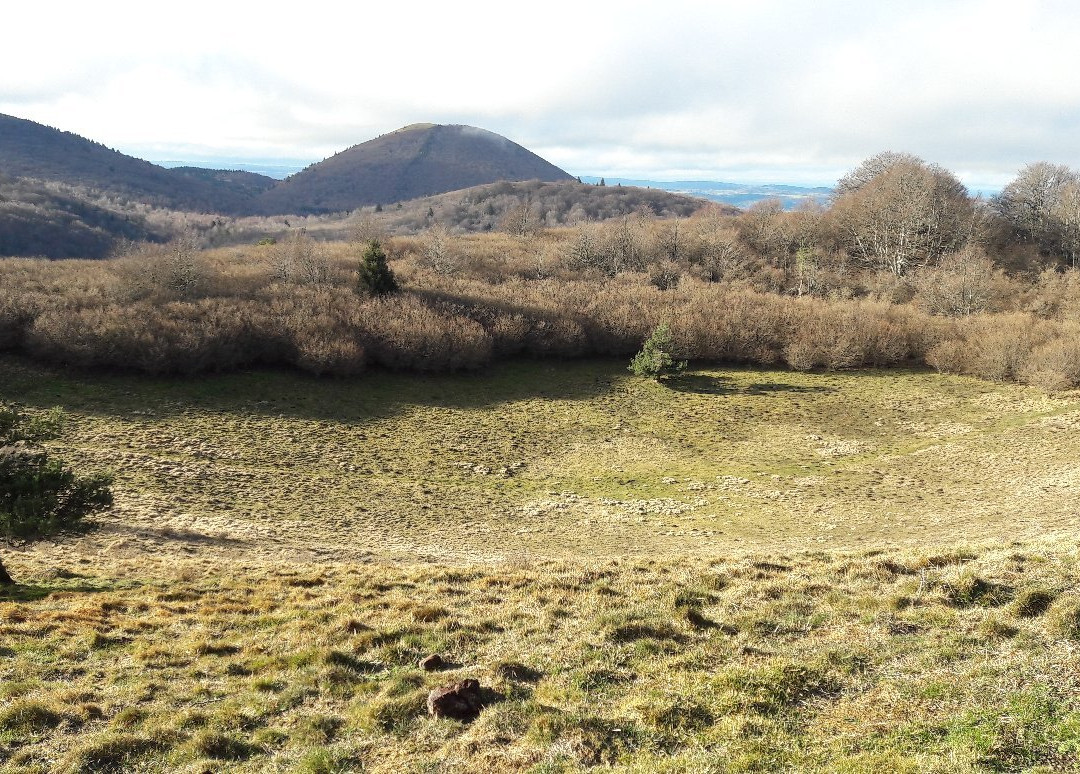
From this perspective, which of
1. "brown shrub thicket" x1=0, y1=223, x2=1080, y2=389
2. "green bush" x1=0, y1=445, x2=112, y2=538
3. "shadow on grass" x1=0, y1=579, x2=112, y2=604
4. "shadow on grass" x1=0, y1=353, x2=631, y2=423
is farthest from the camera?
"brown shrub thicket" x1=0, y1=223, x2=1080, y2=389

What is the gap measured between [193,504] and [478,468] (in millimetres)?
15247

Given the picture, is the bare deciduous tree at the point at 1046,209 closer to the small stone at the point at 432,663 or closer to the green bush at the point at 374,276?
the green bush at the point at 374,276

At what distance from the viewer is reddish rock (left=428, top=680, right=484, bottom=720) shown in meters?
9.44

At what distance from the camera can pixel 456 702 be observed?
9.52 metres

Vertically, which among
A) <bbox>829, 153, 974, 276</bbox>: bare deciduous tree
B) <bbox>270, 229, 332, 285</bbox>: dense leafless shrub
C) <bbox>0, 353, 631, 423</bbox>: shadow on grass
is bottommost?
<bbox>0, 353, 631, 423</bbox>: shadow on grass

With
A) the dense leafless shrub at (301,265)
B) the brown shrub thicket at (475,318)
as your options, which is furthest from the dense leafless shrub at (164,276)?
the dense leafless shrub at (301,265)

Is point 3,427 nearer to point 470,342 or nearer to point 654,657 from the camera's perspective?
point 654,657

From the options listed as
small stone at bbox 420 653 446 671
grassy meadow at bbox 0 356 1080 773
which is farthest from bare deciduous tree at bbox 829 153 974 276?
small stone at bbox 420 653 446 671

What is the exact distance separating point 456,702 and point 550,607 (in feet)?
16.1

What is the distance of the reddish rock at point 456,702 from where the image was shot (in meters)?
9.44

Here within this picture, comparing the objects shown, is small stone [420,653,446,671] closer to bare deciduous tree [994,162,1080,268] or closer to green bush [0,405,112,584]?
green bush [0,405,112,584]

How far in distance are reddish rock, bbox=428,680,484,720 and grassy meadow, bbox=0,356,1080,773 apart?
23 cm

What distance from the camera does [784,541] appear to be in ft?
84.6

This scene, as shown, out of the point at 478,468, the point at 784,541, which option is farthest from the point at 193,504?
the point at 784,541
